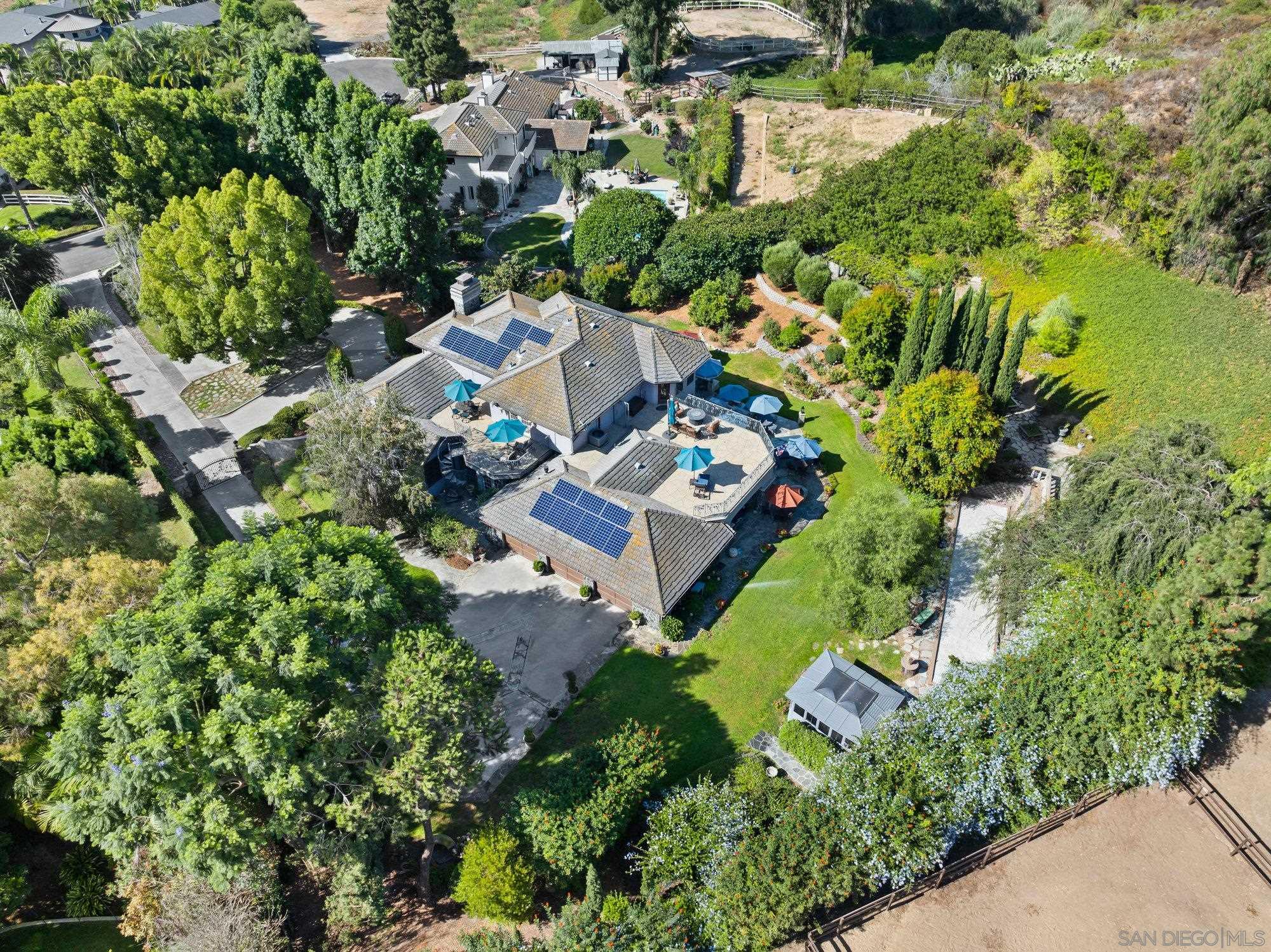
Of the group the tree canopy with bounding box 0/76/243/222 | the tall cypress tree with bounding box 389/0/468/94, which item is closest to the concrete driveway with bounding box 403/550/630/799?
the tree canopy with bounding box 0/76/243/222

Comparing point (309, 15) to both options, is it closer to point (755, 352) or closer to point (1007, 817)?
point (755, 352)

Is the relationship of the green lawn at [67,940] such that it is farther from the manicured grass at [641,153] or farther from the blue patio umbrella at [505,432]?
the manicured grass at [641,153]

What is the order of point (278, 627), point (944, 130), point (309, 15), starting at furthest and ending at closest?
point (309, 15) → point (944, 130) → point (278, 627)

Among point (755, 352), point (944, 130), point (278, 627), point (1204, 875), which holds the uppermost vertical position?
point (944, 130)

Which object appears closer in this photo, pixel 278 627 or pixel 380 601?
pixel 278 627

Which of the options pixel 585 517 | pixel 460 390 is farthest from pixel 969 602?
pixel 460 390

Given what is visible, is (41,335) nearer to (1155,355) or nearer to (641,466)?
(641,466)

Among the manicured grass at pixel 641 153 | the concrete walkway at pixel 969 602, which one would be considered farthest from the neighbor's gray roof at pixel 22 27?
the concrete walkway at pixel 969 602

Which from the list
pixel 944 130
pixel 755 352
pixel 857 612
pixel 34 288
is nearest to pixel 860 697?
pixel 857 612
